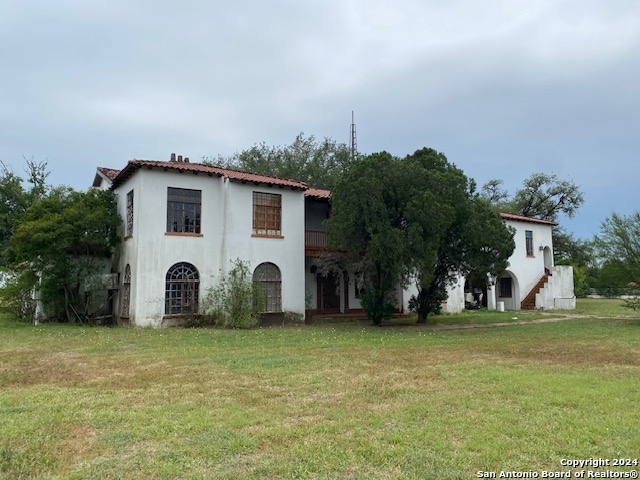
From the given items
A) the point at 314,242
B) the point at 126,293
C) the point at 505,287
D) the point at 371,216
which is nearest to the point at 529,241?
the point at 505,287

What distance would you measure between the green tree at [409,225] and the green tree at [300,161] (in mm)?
25441

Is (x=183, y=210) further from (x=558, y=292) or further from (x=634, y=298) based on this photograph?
(x=558, y=292)

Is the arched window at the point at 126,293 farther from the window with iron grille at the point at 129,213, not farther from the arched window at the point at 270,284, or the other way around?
the arched window at the point at 270,284

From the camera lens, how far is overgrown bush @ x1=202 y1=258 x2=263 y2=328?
Answer: 19.9 metres

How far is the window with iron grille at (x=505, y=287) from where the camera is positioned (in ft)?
110

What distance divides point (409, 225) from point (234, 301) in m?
7.55

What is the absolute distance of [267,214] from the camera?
874 inches

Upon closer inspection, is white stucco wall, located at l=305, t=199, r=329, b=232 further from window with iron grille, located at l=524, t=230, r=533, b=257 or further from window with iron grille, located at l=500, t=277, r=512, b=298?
window with iron grille, located at l=524, t=230, r=533, b=257

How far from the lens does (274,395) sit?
7547 mm

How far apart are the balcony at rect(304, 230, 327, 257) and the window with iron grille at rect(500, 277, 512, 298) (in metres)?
15.3

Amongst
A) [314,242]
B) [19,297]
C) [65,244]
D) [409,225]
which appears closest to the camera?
[409,225]

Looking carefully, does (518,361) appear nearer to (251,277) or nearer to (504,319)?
(251,277)

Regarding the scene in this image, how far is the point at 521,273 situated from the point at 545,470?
30353 millimetres

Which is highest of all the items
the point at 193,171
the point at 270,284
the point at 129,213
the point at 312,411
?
the point at 193,171
